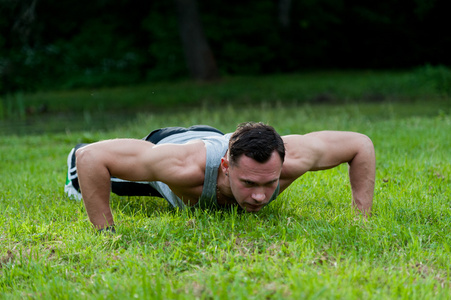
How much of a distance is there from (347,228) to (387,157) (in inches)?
117

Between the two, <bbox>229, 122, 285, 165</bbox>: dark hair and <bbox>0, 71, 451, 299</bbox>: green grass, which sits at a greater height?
<bbox>229, 122, 285, 165</bbox>: dark hair

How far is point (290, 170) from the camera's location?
165 inches

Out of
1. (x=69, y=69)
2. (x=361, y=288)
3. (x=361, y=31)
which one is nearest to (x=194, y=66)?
(x=69, y=69)

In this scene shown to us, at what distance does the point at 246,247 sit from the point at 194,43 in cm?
1778

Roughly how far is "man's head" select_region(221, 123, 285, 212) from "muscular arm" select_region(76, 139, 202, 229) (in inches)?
14.1

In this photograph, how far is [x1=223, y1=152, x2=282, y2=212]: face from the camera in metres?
3.72

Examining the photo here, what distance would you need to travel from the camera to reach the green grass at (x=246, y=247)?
9.66 feet

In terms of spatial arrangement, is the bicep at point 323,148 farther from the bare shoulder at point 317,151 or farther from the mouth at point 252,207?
the mouth at point 252,207

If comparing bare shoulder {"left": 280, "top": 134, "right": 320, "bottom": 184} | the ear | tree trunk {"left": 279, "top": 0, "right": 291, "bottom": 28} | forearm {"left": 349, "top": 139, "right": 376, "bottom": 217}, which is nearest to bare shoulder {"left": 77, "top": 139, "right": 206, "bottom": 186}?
the ear

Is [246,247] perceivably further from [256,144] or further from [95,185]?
[95,185]

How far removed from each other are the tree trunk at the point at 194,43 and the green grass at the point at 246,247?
1561cm

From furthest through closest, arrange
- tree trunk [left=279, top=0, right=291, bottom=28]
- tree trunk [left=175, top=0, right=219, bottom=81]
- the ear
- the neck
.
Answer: tree trunk [left=279, top=0, right=291, bottom=28]
tree trunk [left=175, top=0, right=219, bottom=81]
the neck
the ear

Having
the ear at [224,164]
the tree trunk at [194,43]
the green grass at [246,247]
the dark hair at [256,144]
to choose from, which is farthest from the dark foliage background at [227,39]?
the dark hair at [256,144]

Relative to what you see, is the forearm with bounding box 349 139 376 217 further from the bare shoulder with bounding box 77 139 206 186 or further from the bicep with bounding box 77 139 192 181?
the bicep with bounding box 77 139 192 181
